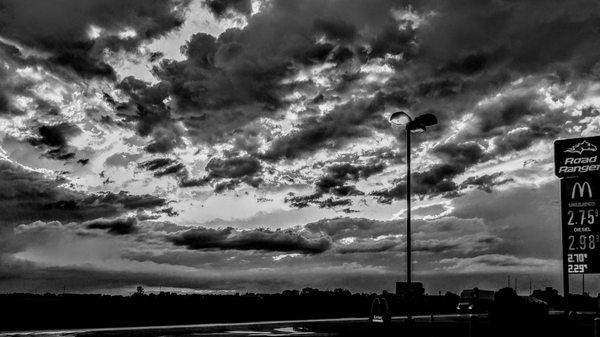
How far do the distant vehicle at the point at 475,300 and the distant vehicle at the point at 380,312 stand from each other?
35563mm

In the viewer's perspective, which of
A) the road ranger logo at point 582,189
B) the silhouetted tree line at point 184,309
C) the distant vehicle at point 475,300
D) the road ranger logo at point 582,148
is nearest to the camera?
the silhouetted tree line at point 184,309

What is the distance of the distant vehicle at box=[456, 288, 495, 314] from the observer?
6175 centimetres

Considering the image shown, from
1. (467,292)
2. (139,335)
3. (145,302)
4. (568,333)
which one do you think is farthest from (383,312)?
(467,292)

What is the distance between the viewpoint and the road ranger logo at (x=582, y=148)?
143 ft

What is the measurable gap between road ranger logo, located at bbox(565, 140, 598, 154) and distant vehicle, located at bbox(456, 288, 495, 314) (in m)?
21.6

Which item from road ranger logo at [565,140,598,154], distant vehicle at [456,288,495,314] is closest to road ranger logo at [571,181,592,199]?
road ranger logo at [565,140,598,154]

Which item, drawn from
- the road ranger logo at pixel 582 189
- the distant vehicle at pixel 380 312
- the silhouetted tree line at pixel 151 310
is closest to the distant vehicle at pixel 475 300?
the silhouetted tree line at pixel 151 310

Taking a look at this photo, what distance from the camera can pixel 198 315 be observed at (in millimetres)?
49750

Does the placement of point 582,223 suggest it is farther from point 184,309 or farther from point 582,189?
point 184,309

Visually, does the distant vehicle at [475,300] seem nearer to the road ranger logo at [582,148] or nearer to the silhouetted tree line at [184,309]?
the silhouetted tree line at [184,309]

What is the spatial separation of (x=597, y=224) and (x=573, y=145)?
20.3 ft

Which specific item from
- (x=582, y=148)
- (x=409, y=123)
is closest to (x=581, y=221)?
(x=582, y=148)

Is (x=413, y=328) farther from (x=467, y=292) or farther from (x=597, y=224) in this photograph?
(x=467, y=292)

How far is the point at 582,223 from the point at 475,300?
79.5 feet
